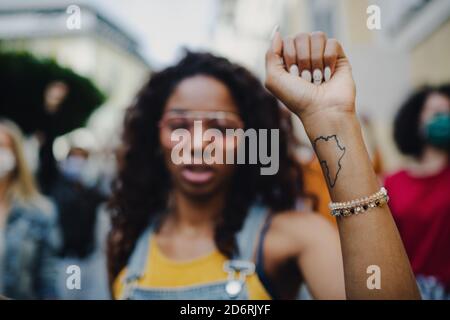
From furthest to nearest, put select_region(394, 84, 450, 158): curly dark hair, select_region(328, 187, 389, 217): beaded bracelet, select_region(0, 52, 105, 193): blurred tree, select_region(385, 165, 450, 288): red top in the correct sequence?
1. select_region(0, 52, 105, 193): blurred tree
2. select_region(394, 84, 450, 158): curly dark hair
3. select_region(385, 165, 450, 288): red top
4. select_region(328, 187, 389, 217): beaded bracelet

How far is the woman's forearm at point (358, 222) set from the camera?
0.73m

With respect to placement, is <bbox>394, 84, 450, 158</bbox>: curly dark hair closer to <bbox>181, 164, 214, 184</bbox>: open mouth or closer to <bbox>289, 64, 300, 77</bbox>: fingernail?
<bbox>181, 164, 214, 184</bbox>: open mouth

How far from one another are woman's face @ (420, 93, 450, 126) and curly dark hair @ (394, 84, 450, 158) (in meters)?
0.02

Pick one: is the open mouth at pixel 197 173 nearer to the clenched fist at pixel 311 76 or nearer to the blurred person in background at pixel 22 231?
the clenched fist at pixel 311 76

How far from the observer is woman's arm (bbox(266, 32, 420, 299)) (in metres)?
0.74

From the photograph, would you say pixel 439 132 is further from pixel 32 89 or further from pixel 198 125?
pixel 32 89

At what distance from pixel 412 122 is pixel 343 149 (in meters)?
1.66

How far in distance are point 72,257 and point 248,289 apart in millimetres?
2211

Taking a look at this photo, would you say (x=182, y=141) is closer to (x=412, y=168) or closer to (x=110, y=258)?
(x=110, y=258)

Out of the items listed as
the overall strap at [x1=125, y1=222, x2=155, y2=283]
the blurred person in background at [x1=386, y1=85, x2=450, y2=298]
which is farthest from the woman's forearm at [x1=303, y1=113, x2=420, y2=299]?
the blurred person in background at [x1=386, y1=85, x2=450, y2=298]

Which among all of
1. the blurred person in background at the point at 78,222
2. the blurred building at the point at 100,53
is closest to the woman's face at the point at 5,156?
the blurred person in background at the point at 78,222

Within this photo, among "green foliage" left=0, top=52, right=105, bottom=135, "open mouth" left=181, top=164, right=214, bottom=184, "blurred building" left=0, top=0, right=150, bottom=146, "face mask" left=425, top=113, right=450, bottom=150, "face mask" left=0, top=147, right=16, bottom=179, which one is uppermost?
"blurred building" left=0, top=0, right=150, bottom=146

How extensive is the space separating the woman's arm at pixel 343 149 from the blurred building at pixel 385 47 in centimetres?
26

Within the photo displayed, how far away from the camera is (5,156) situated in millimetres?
2562
